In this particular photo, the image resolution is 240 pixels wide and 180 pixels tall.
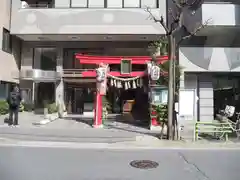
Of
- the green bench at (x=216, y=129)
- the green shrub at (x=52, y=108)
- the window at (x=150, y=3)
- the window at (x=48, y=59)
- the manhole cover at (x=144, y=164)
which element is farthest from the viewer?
the window at (x=48, y=59)

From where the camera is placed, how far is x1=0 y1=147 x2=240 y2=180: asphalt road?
702 cm

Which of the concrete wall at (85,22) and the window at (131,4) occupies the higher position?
the window at (131,4)

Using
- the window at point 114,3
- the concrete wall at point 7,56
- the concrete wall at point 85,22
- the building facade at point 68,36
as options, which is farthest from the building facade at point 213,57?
the concrete wall at point 7,56

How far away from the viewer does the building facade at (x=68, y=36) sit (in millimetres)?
24772

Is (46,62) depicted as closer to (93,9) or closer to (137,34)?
(93,9)

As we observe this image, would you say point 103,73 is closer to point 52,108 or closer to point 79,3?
point 52,108

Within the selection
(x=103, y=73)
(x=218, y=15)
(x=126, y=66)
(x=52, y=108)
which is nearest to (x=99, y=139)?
(x=103, y=73)

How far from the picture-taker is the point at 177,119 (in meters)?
13.2

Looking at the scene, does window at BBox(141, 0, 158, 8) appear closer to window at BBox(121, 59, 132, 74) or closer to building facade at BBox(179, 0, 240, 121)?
building facade at BBox(179, 0, 240, 121)

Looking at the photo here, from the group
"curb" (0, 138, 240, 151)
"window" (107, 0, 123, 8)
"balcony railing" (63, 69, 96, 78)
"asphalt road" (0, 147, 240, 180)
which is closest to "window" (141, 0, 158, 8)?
"window" (107, 0, 123, 8)

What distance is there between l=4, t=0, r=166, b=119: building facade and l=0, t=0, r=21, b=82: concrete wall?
0.12 m

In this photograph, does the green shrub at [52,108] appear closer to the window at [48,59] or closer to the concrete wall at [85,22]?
the window at [48,59]

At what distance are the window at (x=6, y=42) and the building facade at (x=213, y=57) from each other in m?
14.1

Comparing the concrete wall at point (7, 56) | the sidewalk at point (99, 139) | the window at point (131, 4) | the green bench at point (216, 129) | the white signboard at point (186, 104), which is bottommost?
the sidewalk at point (99, 139)
